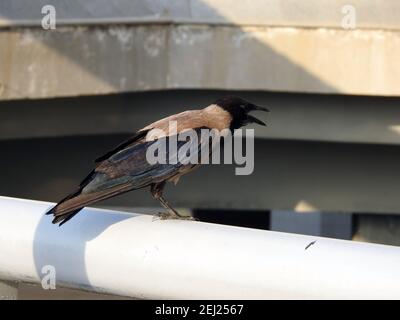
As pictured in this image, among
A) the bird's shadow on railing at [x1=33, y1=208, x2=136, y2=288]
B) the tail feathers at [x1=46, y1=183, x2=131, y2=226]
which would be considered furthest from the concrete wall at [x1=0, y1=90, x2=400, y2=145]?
the bird's shadow on railing at [x1=33, y1=208, x2=136, y2=288]

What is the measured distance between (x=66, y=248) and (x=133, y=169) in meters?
1.22

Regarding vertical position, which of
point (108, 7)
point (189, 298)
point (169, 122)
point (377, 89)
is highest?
point (108, 7)

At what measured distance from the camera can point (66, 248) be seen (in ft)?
9.39

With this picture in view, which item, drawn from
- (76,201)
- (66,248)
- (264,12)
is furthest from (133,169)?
(264,12)

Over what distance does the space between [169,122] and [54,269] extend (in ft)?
5.90

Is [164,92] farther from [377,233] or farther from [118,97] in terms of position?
[377,233]

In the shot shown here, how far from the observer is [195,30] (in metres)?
12.1

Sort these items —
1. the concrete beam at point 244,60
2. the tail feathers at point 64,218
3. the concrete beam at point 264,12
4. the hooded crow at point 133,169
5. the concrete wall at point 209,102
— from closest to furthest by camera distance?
the tail feathers at point 64,218 → the hooded crow at point 133,169 → the concrete beam at point 244,60 → the concrete beam at point 264,12 → the concrete wall at point 209,102

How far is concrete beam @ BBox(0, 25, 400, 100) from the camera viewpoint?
11844mm

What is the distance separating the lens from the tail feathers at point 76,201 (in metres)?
3.07

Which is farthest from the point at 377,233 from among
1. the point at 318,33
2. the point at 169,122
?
the point at 169,122

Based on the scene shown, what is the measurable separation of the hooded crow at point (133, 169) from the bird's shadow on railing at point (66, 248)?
59 millimetres

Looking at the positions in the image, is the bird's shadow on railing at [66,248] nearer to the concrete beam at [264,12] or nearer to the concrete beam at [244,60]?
the concrete beam at [244,60]

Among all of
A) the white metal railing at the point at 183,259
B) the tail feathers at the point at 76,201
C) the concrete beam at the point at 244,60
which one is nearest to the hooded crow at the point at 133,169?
the tail feathers at the point at 76,201
